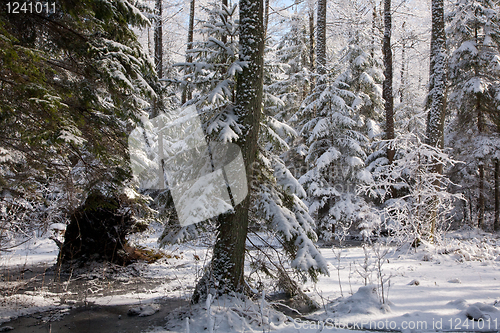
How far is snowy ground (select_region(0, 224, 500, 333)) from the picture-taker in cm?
416

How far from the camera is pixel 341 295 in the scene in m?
5.52

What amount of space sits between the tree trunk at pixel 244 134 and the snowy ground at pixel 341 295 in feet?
1.34

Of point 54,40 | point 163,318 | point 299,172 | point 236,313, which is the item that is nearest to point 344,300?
point 236,313

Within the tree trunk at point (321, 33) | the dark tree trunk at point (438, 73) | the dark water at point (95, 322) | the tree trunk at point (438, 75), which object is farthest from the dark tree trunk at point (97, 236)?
the dark tree trunk at point (438, 73)

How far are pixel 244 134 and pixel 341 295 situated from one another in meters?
3.45

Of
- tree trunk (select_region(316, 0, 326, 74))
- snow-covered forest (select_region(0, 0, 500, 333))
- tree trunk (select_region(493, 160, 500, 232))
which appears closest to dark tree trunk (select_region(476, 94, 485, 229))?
tree trunk (select_region(493, 160, 500, 232))

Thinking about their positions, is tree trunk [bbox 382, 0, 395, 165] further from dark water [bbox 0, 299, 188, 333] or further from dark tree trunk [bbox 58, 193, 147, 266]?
dark water [bbox 0, 299, 188, 333]

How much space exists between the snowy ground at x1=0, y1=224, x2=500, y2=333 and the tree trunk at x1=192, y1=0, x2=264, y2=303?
407 mm

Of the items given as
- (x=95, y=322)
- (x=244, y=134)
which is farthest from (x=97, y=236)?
(x=244, y=134)

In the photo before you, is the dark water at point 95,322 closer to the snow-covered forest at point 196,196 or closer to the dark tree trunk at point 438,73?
the snow-covered forest at point 196,196

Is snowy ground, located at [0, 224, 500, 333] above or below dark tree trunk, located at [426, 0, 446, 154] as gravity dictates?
below

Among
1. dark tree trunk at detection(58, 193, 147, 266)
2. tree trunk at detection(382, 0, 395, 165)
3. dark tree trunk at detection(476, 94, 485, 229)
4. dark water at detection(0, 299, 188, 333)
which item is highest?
tree trunk at detection(382, 0, 395, 165)

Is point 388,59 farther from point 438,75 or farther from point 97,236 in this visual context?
point 97,236

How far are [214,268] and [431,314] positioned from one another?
333 cm
